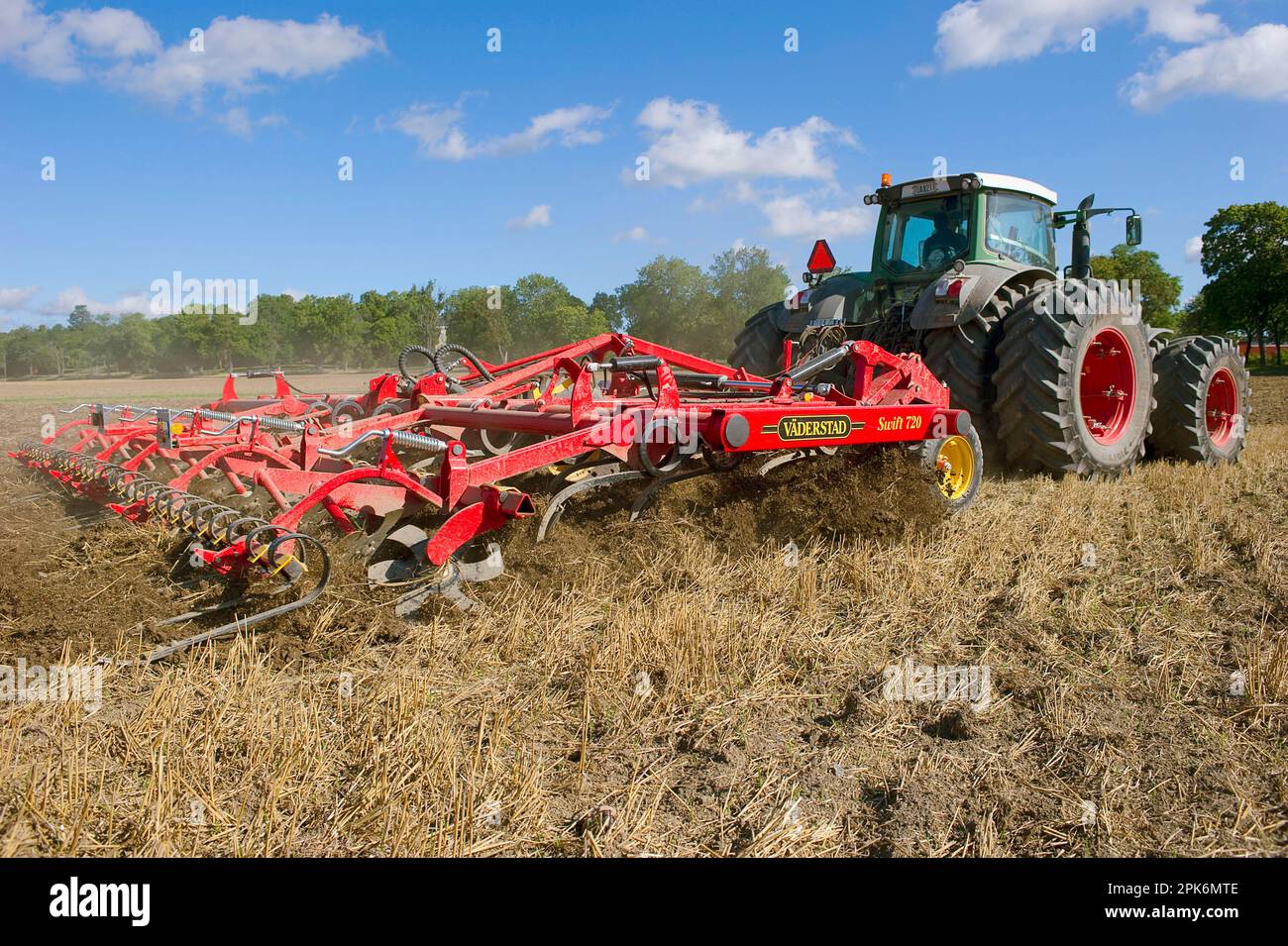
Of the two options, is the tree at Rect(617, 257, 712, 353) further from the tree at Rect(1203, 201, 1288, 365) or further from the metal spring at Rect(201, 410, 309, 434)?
the metal spring at Rect(201, 410, 309, 434)

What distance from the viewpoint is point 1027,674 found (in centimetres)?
290

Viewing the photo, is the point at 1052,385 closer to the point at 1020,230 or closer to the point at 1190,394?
the point at 1020,230

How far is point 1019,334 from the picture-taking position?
17.8ft

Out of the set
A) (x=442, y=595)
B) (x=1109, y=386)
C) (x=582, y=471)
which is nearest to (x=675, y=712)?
(x=442, y=595)

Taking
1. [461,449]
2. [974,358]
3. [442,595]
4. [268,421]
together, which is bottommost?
[442,595]

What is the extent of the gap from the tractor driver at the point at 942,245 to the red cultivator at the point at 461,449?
4.52 feet

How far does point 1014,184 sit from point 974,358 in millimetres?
1587

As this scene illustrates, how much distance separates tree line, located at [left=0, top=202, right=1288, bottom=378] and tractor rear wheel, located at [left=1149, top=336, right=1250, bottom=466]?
19.9 metres

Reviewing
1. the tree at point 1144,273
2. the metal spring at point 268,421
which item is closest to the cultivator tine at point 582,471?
the metal spring at point 268,421

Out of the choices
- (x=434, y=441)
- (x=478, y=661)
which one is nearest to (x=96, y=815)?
(x=478, y=661)

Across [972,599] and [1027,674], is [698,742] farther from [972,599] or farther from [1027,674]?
[972,599]

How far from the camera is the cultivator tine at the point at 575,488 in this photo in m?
3.79

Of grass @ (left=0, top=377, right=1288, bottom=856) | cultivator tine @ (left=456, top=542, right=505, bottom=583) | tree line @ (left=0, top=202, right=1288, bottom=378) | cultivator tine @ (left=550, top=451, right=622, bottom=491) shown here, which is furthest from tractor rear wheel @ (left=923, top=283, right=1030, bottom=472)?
tree line @ (left=0, top=202, right=1288, bottom=378)

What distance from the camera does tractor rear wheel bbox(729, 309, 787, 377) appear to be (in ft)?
22.8
